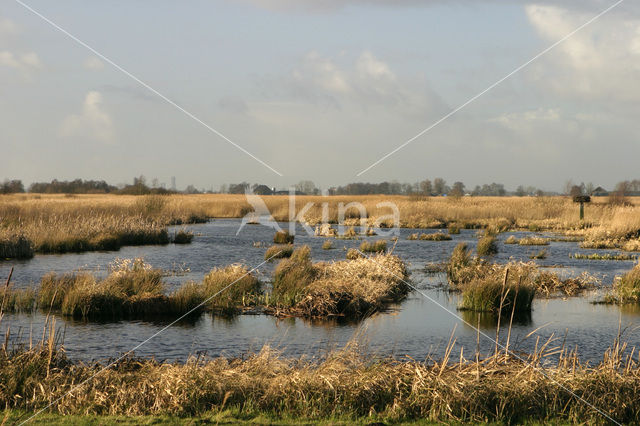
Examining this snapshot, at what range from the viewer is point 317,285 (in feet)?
56.2

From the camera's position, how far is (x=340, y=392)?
27.9 ft

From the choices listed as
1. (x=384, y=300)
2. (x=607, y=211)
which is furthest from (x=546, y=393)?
(x=607, y=211)

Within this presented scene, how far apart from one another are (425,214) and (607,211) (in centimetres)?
1528

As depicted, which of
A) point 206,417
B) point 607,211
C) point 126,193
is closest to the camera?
point 206,417

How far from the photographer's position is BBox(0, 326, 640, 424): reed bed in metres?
8.09

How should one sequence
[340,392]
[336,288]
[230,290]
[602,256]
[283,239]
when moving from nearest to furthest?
[340,392], [336,288], [230,290], [602,256], [283,239]

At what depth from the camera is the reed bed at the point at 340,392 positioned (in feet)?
26.6

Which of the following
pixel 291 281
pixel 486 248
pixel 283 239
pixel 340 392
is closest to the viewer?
pixel 340 392

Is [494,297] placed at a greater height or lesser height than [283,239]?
lesser

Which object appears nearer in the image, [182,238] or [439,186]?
[182,238]

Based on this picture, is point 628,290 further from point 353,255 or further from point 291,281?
point 353,255

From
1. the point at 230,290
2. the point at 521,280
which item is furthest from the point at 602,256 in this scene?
the point at 230,290

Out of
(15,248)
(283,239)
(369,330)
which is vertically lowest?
(369,330)

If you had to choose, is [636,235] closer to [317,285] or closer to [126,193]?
[317,285]
